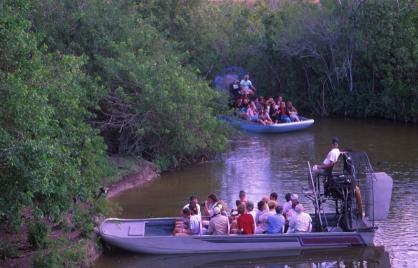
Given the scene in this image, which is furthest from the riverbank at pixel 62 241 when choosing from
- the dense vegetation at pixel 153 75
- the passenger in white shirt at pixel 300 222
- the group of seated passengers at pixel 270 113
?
the group of seated passengers at pixel 270 113

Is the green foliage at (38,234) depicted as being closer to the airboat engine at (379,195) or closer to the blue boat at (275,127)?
the airboat engine at (379,195)

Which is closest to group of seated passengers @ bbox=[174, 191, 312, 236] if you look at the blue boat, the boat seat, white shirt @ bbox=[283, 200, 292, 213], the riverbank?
white shirt @ bbox=[283, 200, 292, 213]

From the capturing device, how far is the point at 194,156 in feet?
82.0

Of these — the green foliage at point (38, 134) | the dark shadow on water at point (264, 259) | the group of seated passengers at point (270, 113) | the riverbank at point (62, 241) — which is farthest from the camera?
the group of seated passengers at point (270, 113)

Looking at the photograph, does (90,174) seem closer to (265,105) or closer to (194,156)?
(194,156)

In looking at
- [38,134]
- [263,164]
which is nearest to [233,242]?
[38,134]

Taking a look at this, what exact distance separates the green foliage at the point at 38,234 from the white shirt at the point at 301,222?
16.5ft

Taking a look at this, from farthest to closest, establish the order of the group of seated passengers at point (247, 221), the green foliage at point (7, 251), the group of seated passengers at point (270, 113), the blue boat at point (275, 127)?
the group of seated passengers at point (270, 113) → the blue boat at point (275, 127) → the group of seated passengers at point (247, 221) → the green foliage at point (7, 251)

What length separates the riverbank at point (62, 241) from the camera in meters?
14.1

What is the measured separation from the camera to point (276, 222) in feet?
53.2

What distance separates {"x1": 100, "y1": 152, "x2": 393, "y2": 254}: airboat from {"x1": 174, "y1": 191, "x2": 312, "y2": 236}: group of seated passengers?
0.72 ft

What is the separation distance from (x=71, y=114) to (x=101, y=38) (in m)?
8.67

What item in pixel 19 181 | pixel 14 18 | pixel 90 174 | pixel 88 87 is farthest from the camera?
pixel 88 87

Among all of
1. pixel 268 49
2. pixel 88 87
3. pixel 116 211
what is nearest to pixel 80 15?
pixel 88 87
